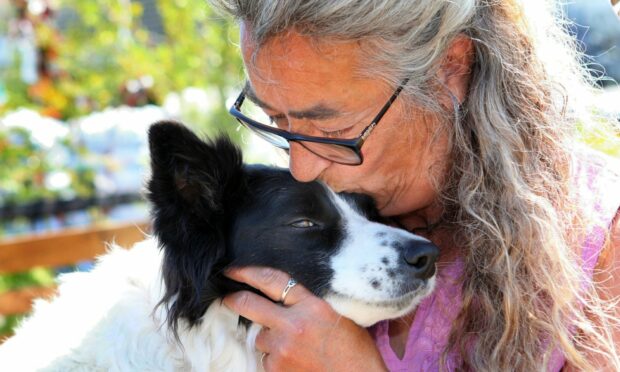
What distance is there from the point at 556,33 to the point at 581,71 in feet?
0.44

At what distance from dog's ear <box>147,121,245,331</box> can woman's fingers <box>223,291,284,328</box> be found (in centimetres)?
11

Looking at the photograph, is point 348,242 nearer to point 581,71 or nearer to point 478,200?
point 478,200

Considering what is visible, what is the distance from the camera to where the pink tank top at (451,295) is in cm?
214

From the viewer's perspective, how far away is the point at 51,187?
6004 millimetres

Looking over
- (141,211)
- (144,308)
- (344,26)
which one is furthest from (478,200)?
(141,211)

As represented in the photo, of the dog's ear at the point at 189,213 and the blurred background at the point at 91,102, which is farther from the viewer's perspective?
the blurred background at the point at 91,102

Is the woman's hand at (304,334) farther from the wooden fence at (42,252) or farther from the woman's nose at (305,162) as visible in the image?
the wooden fence at (42,252)

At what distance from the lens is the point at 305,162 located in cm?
229

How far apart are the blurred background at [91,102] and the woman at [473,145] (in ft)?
9.31

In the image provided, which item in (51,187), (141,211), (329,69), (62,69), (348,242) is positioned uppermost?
(329,69)

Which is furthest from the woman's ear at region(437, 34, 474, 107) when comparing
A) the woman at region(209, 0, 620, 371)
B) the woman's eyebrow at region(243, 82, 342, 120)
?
the woman's eyebrow at region(243, 82, 342, 120)

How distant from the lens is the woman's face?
208 cm

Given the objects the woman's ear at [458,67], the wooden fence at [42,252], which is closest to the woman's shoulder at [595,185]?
the woman's ear at [458,67]

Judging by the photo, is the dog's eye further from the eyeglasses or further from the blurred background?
Answer: the blurred background
